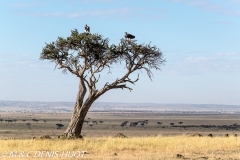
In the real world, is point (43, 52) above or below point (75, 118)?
above

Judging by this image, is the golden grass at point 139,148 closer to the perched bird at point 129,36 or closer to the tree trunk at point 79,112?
the tree trunk at point 79,112

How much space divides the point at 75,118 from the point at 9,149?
581 centimetres

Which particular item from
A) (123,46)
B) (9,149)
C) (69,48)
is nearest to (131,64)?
(123,46)

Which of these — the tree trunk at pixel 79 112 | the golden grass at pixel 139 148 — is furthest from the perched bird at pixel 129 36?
the golden grass at pixel 139 148

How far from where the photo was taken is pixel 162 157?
18.0 metres

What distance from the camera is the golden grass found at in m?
19.1

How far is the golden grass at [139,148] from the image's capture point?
62.7 ft

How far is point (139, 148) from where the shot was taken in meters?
21.6

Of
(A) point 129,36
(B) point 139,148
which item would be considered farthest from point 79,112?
(B) point 139,148

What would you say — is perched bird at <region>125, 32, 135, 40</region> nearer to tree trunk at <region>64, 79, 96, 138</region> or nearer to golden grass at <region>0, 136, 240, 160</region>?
tree trunk at <region>64, 79, 96, 138</region>

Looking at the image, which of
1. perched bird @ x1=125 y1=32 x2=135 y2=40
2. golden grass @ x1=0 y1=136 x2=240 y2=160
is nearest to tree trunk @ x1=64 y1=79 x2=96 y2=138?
golden grass @ x1=0 y1=136 x2=240 y2=160

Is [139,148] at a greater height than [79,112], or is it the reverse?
[79,112]

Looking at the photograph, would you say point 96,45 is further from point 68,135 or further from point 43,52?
point 68,135

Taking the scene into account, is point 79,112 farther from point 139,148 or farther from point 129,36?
point 139,148
